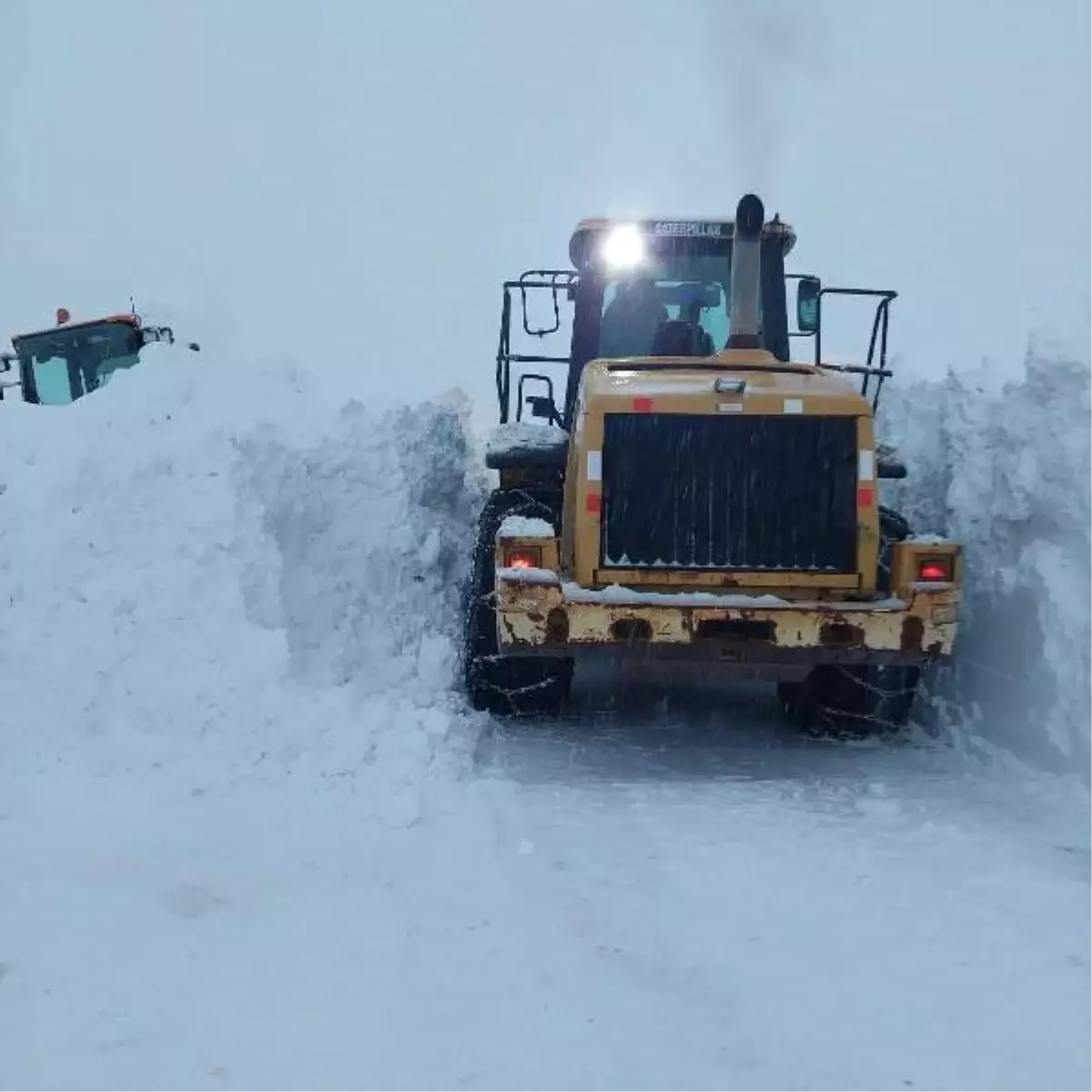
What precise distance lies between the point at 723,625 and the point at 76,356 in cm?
1433

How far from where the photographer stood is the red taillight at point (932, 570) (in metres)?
7.04

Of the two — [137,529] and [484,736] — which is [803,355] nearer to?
[484,736]

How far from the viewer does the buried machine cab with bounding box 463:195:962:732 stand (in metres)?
6.82

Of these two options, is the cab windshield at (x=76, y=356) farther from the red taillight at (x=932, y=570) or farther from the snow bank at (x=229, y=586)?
the red taillight at (x=932, y=570)

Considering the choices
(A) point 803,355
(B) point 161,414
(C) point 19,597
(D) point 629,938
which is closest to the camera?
(D) point 629,938

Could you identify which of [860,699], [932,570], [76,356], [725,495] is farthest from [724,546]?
[76,356]

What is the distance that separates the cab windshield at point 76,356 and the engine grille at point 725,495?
13.1 meters

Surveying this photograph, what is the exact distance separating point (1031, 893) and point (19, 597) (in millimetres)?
4871

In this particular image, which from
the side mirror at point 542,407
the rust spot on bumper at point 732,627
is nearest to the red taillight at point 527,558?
the rust spot on bumper at point 732,627

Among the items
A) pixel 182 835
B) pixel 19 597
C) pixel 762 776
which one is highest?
pixel 19 597

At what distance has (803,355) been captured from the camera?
371 inches

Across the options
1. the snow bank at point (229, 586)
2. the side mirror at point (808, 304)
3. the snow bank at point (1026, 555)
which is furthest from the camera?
the side mirror at point (808, 304)

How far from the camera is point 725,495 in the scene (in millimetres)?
7211

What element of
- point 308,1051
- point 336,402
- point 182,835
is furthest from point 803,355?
point 308,1051
